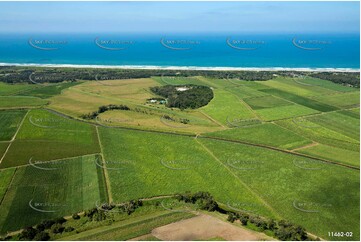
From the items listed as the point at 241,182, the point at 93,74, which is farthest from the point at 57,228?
the point at 93,74

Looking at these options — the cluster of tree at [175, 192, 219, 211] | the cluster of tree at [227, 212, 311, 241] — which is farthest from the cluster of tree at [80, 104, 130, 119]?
the cluster of tree at [227, 212, 311, 241]

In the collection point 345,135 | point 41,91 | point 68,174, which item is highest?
point 41,91

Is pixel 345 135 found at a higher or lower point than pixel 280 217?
higher

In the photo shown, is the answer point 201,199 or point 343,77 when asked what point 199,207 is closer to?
point 201,199

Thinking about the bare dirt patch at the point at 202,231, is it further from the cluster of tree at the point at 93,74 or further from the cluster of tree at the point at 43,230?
the cluster of tree at the point at 93,74

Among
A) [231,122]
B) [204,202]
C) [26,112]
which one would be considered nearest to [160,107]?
[231,122]

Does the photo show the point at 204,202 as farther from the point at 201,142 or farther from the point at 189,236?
the point at 201,142
